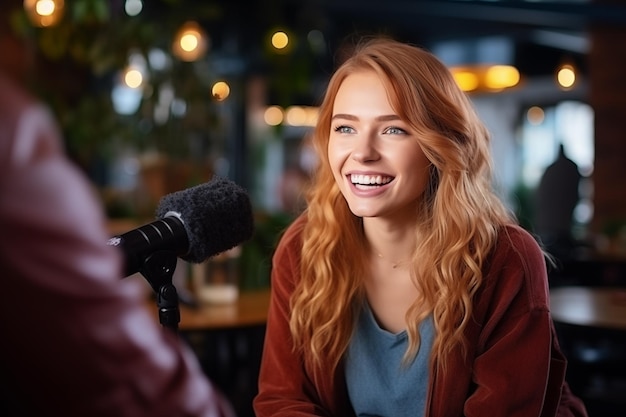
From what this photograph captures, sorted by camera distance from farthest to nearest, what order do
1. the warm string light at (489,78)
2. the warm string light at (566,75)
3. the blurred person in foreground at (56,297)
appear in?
the warm string light at (489,78)
the warm string light at (566,75)
the blurred person in foreground at (56,297)

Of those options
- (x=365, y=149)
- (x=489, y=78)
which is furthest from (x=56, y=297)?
(x=489, y=78)

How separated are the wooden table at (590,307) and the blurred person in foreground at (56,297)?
98.7 inches

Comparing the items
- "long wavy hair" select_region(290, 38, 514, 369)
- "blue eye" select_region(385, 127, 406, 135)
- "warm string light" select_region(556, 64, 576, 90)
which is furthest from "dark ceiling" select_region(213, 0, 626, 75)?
"blue eye" select_region(385, 127, 406, 135)

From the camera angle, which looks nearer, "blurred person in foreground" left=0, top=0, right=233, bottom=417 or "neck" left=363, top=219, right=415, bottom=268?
"blurred person in foreground" left=0, top=0, right=233, bottom=417

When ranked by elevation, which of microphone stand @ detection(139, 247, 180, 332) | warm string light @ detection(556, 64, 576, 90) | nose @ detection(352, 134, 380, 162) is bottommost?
warm string light @ detection(556, 64, 576, 90)

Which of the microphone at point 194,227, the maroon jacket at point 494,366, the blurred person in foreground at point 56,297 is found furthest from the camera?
the maroon jacket at point 494,366

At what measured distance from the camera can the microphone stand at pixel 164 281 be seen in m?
1.33

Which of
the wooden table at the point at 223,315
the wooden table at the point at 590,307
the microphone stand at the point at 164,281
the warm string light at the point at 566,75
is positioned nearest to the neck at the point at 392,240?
the microphone stand at the point at 164,281

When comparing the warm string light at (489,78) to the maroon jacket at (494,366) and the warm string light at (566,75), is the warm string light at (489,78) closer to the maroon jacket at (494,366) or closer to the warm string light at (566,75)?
the warm string light at (566,75)

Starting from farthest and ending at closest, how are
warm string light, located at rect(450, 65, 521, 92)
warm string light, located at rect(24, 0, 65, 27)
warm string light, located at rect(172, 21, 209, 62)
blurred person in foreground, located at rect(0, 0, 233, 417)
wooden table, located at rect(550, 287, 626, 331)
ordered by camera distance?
warm string light, located at rect(450, 65, 521, 92) → warm string light, located at rect(172, 21, 209, 62) → warm string light, located at rect(24, 0, 65, 27) → wooden table, located at rect(550, 287, 626, 331) → blurred person in foreground, located at rect(0, 0, 233, 417)

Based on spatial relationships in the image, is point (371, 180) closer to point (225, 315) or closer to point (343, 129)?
point (343, 129)

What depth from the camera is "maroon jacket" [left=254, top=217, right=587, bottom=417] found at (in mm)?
1784

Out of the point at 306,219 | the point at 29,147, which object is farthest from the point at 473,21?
the point at 29,147

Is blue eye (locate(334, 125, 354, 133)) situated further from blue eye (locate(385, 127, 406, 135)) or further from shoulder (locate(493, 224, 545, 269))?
shoulder (locate(493, 224, 545, 269))
